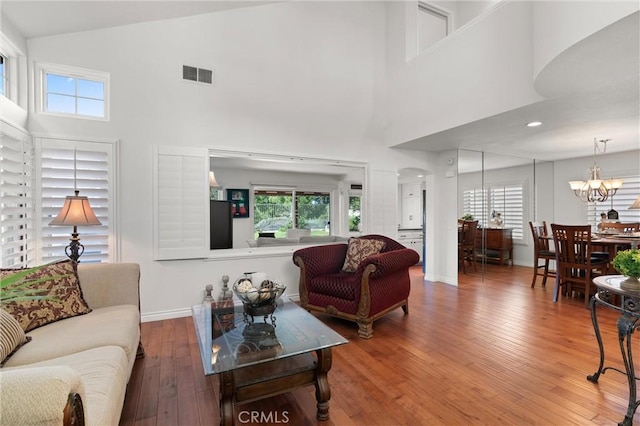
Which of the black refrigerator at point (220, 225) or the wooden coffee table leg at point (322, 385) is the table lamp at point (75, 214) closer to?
the black refrigerator at point (220, 225)

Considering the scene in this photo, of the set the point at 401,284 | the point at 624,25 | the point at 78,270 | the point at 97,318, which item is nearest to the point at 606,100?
the point at 624,25

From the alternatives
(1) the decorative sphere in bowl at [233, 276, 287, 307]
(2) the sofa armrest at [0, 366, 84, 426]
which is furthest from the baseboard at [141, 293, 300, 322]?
(2) the sofa armrest at [0, 366, 84, 426]

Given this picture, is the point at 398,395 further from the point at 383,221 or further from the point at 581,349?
the point at 383,221

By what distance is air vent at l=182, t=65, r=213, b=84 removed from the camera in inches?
145

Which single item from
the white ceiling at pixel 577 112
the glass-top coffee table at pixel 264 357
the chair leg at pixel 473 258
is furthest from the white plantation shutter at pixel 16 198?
the chair leg at pixel 473 258

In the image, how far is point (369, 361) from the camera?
2.57 metres

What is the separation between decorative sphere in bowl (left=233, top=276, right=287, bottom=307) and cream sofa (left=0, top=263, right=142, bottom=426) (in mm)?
731

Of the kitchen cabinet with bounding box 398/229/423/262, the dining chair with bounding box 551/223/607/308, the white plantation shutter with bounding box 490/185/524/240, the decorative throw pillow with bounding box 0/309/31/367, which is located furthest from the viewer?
the kitchen cabinet with bounding box 398/229/423/262

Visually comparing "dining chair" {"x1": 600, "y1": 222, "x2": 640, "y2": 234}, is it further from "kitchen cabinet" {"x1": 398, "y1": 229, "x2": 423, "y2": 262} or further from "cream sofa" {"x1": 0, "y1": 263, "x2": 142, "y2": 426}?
"cream sofa" {"x1": 0, "y1": 263, "x2": 142, "y2": 426}

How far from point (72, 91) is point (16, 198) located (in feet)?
4.14

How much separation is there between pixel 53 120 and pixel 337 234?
3873mm

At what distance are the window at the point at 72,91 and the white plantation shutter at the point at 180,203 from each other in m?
0.76

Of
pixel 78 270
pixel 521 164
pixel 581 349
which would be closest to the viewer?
pixel 78 270

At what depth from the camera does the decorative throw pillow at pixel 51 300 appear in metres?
1.92
